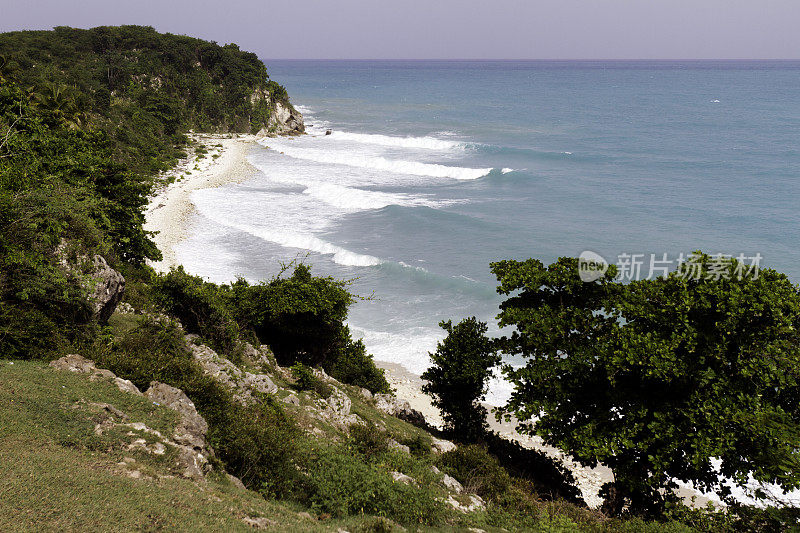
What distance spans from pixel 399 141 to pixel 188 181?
124 feet

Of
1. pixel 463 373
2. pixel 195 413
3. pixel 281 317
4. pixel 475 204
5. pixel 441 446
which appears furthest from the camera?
pixel 475 204

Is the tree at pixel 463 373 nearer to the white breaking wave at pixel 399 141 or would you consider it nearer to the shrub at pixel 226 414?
the shrub at pixel 226 414

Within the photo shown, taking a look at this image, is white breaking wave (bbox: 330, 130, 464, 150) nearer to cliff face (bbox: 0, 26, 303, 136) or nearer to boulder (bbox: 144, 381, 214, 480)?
cliff face (bbox: 0, 26, 303, 136)

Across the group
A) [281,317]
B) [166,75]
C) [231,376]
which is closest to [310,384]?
[231,376]

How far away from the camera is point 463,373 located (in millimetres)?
17094

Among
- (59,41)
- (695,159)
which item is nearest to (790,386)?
(695,159)

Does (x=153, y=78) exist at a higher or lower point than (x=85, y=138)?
higher

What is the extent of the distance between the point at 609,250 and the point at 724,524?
30709mm

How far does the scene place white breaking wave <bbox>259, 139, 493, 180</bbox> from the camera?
6331 cm

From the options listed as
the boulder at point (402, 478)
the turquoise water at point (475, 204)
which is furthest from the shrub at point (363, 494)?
the turquoise water at point (475, 204)

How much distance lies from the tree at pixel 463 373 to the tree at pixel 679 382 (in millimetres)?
2433

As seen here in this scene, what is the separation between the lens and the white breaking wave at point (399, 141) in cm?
7925

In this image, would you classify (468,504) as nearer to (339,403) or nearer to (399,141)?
(339,403)

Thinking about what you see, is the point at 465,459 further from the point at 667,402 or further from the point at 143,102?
the point at 143,102
